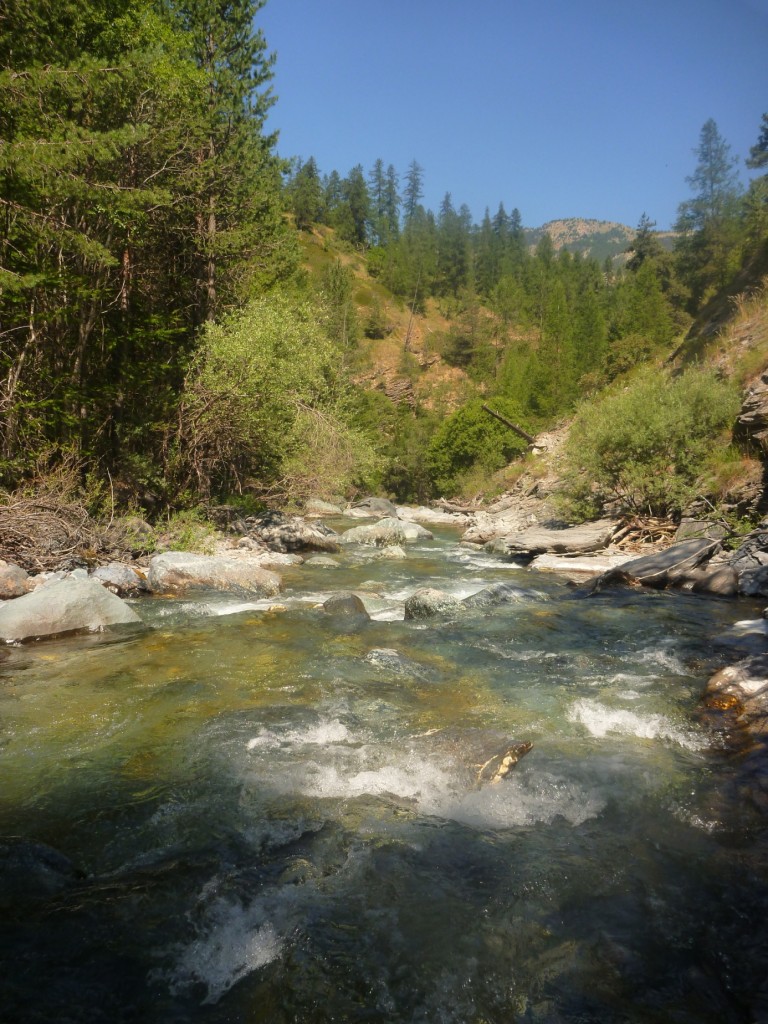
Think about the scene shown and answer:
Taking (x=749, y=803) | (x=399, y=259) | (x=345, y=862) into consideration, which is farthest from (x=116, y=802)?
(x=399, y=259)

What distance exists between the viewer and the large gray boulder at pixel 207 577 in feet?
37.6

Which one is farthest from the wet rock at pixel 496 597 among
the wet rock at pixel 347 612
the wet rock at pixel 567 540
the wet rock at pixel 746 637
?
the wet rock at pixel 567 540

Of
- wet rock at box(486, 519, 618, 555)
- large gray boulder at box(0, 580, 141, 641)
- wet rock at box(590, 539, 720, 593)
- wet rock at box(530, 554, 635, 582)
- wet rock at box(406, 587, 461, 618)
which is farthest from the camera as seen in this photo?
wet rock at box(486, 519, 618, 555)

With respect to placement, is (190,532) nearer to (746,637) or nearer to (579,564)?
(579,564)

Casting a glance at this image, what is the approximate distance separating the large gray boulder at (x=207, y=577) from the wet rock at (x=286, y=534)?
5.43 m

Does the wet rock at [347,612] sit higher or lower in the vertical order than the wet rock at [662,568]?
higher

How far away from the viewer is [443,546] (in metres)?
22.5

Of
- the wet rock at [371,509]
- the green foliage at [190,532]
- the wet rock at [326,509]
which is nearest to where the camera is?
the green foliage at [190,532]

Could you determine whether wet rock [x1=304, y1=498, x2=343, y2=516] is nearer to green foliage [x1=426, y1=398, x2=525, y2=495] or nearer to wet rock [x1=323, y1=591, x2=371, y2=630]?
green foliage [x1=426, y1=398, x2=525, y2=495]

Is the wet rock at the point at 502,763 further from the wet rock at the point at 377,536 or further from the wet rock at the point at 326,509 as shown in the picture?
the wet rock at the point at 326,509

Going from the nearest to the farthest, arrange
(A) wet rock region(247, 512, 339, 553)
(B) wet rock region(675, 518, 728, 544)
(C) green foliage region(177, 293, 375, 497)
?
(B) wet rock region(675, 518, 728, 544), (C) green foliage region(177, 293, 375, 497), (A) wet rock region(247, 512, 339, 553)

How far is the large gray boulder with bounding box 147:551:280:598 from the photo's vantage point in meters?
11.5

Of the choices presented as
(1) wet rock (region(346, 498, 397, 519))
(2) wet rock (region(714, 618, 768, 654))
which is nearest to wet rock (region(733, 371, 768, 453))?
(2) wet rock (region(714, 618, 768, 654))

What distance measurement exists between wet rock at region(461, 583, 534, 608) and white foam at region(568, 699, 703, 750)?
4639 mm
